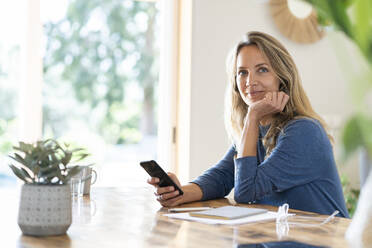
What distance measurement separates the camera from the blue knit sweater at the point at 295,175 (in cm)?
190

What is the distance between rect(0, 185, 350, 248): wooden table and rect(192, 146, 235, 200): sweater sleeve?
334 mm

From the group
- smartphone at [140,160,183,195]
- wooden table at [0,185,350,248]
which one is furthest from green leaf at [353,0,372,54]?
smartphone at [140,160,183,195]

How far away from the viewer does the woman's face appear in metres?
2.18

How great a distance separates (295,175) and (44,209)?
1.01m

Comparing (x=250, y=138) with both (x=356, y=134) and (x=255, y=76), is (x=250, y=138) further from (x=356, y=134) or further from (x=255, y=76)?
(x=356, y=134)

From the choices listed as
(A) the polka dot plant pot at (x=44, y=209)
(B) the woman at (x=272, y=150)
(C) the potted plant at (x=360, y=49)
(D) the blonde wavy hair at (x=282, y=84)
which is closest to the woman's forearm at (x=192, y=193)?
(B) the woman at (x=272, y=150)

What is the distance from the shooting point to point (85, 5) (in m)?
3.53

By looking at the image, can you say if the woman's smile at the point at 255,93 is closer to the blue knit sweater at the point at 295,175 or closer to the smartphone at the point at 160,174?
the blue knit sweater at the point at 295,175

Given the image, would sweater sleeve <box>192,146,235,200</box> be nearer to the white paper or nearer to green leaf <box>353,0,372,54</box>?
the white paper

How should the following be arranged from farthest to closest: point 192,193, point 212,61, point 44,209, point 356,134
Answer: point 212,61, point 192,193, point 44,209, point 356,134

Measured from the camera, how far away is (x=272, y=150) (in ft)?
6.57

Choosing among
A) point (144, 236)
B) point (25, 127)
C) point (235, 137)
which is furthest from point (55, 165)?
point (25, 127)

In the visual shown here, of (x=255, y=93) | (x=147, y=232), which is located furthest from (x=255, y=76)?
(x=147, y=232)

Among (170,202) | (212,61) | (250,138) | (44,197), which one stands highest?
(212,61)
